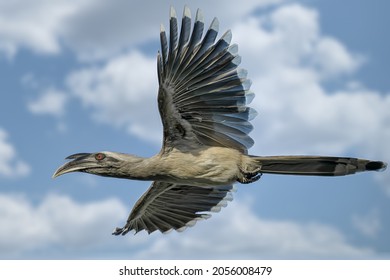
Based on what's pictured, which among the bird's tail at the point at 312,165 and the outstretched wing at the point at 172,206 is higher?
the outstretched wing at the point at 172,206

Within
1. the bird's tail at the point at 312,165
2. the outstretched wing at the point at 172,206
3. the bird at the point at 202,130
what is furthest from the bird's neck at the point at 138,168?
the bird's tail at the point at 312,165

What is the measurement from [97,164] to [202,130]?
1526mm

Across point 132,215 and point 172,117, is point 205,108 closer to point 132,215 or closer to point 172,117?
point 172,117

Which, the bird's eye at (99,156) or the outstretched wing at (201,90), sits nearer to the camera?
the outstretched wing at (201,90)

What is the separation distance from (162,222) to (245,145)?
259 cm

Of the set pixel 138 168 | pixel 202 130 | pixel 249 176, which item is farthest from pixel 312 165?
pixel 138 168

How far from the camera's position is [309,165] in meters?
9.02

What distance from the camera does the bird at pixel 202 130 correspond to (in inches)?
338

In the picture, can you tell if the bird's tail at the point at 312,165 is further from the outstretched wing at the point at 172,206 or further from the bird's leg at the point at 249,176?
the outstretched wing at the point at 172,206

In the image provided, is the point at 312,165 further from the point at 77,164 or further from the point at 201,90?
the point at 77,164

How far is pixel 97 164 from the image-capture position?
29.9 feet
